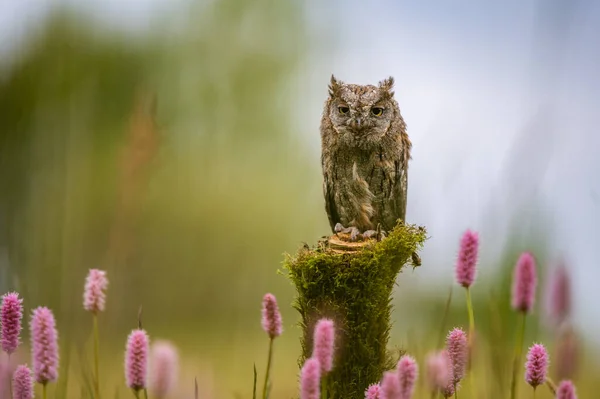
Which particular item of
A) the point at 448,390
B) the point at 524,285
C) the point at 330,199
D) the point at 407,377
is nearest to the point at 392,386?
the point at 407,377

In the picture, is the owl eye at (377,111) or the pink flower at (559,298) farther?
the owl eye at (377,111)

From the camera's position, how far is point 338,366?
2.52m

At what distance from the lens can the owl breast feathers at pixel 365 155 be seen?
308cm

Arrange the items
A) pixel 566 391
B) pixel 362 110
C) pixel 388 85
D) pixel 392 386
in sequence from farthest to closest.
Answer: pixel 388 85
pixel 362 110
pixel 566 391
pixel 392 386

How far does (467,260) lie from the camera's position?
1.87 m

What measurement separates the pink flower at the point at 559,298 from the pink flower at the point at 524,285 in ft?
0.52

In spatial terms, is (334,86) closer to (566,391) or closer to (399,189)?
(399,189)

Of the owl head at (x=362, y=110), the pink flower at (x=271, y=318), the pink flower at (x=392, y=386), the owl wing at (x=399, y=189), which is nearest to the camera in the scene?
the pink flower at (x=392, y=386)

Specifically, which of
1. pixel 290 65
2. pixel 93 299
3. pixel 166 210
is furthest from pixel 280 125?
pixel 93 299

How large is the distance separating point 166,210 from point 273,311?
259 inches

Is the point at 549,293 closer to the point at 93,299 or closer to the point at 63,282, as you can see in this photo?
the point at 93,299

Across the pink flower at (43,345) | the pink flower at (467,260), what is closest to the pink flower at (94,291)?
the pink flower at (43,345)

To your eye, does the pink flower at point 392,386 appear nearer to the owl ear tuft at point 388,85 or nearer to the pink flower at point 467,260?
the pink flower at point 467,260

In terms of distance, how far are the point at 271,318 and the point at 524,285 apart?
0.72m
